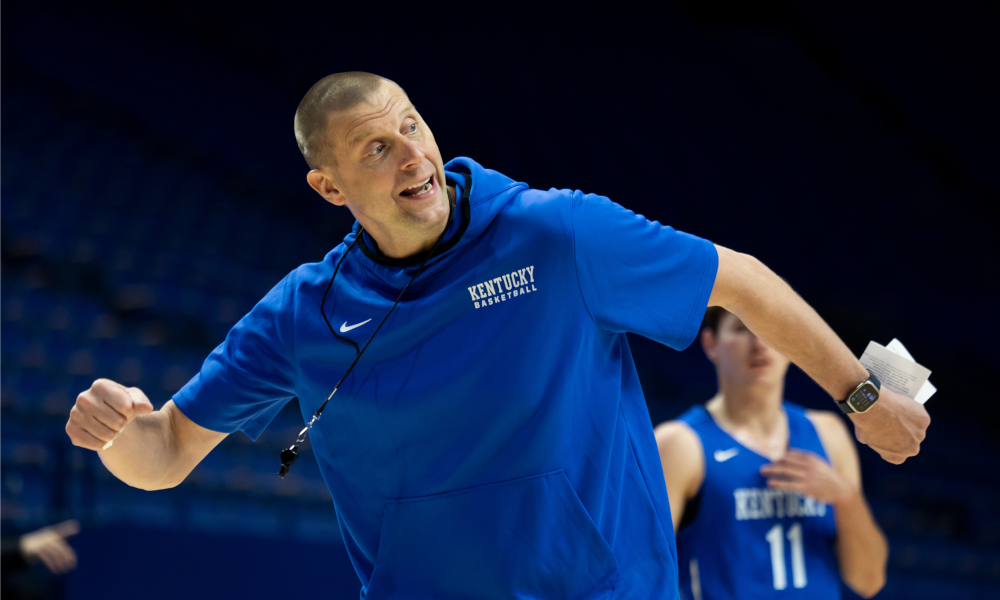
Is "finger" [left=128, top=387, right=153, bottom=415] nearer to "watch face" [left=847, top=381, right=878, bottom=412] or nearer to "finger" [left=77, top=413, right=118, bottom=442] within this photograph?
"finger" [left=77, top=413, right=118, bottom=442]

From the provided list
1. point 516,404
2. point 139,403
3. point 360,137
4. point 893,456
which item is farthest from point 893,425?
point 139,403

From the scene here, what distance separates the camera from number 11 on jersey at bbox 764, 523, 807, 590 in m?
3.31

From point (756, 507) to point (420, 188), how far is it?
1.89 m

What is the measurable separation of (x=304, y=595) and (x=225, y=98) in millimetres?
6755

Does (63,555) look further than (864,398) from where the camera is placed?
Yes

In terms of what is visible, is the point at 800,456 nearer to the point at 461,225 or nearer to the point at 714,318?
the point at 714,318

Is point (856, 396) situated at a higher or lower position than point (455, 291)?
lower

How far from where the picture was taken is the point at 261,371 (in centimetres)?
238

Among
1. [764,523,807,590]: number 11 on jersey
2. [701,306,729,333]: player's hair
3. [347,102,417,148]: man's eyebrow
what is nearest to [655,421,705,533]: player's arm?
[764,523,807,590]: number 11 on jersey

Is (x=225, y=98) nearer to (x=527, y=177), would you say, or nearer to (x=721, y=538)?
(x=527, y=177)

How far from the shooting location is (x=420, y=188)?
220 cm

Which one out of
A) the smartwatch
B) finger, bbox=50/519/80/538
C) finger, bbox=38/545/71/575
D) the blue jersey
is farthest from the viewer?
finger, bbox=50/519/80/538

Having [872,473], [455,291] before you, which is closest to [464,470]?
[455,291]

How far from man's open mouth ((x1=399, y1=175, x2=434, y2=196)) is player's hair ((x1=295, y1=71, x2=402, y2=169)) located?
208 mm
